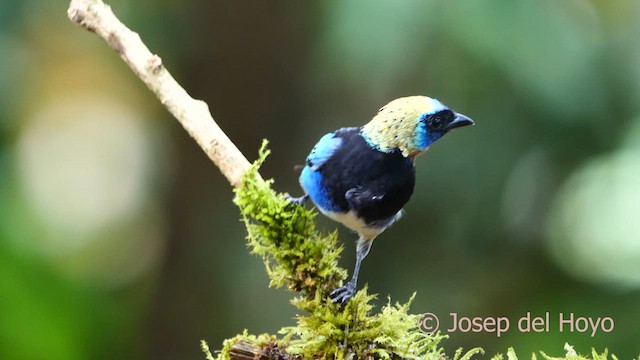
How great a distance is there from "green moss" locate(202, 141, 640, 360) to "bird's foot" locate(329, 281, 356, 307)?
0.04 feet

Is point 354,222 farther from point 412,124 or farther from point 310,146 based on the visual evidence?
point 310,146

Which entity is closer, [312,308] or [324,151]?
[312,308]

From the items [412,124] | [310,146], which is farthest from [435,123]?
[310,146]

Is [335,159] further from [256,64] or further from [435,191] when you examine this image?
[256,64]

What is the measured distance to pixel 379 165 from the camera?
1.71 meters

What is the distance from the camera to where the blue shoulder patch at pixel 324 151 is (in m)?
1.81

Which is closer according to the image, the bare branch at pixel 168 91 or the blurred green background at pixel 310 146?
the bare branch at pixel 168 91

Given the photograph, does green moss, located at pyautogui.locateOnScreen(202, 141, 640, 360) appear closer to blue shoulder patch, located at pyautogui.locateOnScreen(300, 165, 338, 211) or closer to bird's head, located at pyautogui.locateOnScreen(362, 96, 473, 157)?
blue shoulder patch, located at pyautogui.locateOnScreen(300, 165, 338, 211)

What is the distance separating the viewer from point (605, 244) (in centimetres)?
A: 352

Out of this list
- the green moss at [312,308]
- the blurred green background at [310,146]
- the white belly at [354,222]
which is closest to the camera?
the green moss at [312,308]

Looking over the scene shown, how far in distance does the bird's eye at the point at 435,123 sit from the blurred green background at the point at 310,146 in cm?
142

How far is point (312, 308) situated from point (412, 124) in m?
0.46

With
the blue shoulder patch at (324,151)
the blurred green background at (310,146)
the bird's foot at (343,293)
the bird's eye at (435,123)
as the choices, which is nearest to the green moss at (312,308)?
the bird's foot at (343,293)

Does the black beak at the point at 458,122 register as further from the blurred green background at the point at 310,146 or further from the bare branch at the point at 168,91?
the blurred green background at the point at 310,146
